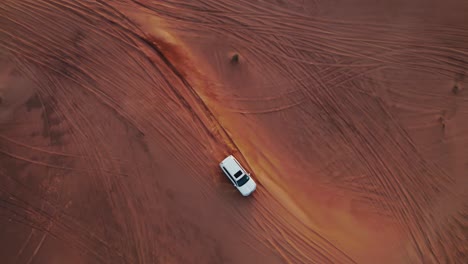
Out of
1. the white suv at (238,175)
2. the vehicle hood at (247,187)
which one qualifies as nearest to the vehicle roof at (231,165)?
the white suv at (238,175)

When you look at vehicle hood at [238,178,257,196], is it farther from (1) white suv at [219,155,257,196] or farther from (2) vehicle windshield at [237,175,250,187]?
(2) vehicle windshield at [237,175,250,187]

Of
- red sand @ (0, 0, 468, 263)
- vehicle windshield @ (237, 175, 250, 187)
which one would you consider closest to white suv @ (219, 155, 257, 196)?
vehicle windshield @ (237, 175, 250, 187)

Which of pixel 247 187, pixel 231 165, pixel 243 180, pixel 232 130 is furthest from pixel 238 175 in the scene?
pixel 232 130

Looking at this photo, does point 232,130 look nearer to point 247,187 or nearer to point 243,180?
point 243,180

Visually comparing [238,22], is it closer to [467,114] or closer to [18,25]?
[18,25]

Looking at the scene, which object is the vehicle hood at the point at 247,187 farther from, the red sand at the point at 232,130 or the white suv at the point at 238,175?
the red sand at the point at 232,130
